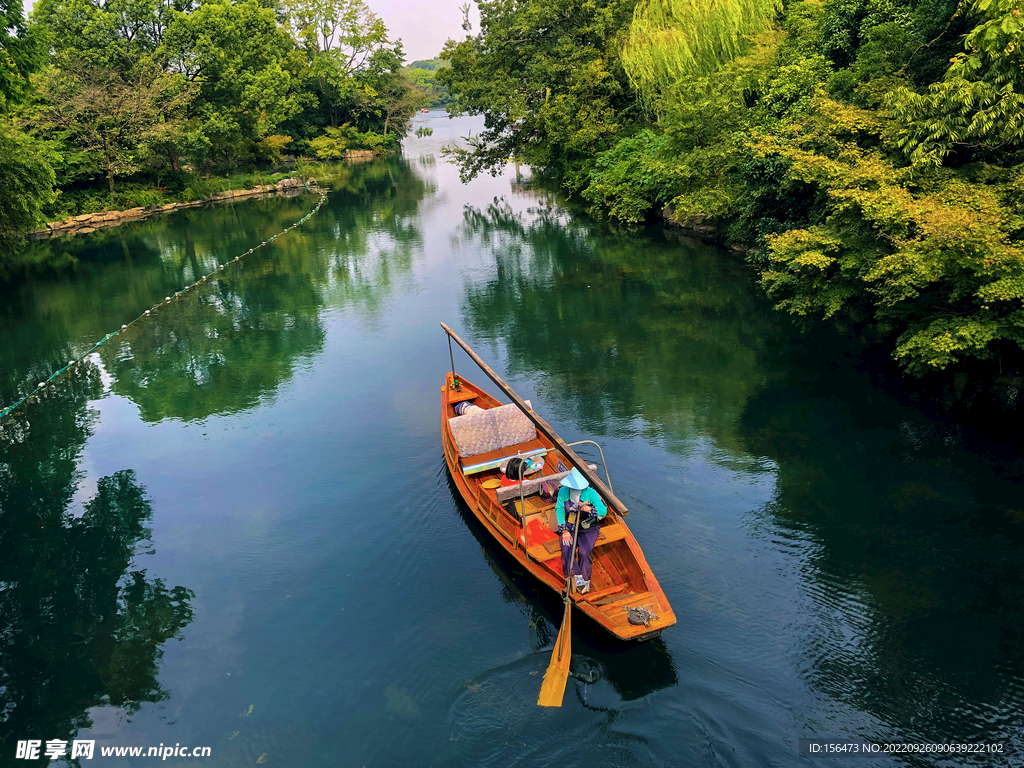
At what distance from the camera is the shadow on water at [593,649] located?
801 centimetres

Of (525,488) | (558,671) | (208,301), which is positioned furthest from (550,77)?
(558,671)

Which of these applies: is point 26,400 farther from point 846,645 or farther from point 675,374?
point 846,645

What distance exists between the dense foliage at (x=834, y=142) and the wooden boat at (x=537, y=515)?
6276 mm

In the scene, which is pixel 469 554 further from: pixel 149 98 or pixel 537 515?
pixel 149 98

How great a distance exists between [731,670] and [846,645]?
4.74 ft

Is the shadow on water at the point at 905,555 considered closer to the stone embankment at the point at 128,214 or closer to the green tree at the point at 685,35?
the green tree at the point at 685,35

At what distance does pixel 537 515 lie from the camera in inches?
392

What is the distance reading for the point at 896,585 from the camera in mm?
9203

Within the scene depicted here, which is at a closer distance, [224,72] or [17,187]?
[17,187]

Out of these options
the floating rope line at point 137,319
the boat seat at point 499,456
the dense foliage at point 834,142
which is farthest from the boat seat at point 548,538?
the floating rope line at point 137,319

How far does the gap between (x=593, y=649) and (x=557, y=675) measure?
2.91ft

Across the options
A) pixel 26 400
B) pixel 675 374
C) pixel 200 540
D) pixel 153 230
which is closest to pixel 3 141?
pixel 26 400

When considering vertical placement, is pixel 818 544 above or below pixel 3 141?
below

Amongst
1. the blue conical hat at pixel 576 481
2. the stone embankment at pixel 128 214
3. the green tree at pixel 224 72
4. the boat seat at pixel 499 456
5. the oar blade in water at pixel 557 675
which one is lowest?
the oar blade in water at pixel 557 675
